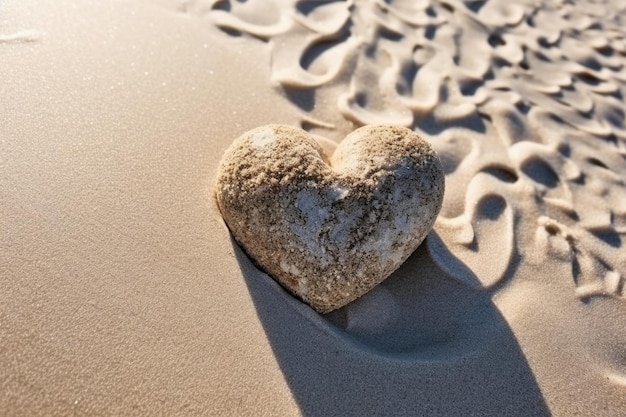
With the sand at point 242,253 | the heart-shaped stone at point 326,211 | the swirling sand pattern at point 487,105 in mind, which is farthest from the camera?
the swirling sand pattern at point 487,105

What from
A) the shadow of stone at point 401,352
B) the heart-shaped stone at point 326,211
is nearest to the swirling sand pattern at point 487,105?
the shadow of stone at point 401,352

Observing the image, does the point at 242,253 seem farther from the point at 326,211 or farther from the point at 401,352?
the point at 401,352

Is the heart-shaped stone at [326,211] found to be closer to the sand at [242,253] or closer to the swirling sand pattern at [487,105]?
the sand at [242,253]

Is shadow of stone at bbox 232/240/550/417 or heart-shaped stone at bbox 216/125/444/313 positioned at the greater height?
heart-shaped stone at bbox 216/125/444/313

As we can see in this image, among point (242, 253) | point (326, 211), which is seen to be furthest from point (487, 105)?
point (242, 253)

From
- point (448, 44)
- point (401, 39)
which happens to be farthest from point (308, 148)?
point (448, 44)

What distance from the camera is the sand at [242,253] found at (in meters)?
1.56

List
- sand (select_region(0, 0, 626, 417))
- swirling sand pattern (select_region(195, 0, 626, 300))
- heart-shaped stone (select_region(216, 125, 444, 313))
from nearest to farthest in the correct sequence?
1. sand (select_region(0, 0, 626, 417))
2. heart-shaped stone (select_region(216, 125, 444, 313))
3. swirling sand pattern (select_region(195, 0, 626, 300))

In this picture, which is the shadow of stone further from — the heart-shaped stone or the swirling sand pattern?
the swirling sand pattern

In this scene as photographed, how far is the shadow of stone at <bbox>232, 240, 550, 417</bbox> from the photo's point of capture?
164 centimetres

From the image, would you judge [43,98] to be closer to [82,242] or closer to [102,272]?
[82,242]

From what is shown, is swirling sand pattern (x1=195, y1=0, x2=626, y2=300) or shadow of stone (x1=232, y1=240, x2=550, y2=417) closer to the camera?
shadow of stone (x1=232, y1=240, x2=550, y2=417)

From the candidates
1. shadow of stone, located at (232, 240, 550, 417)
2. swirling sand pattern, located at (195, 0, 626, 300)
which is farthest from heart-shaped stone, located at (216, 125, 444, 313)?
swirling sand pattern, located at (195, 0, 626, 300)

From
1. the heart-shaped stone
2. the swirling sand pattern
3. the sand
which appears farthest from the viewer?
the swirling sand pattern
